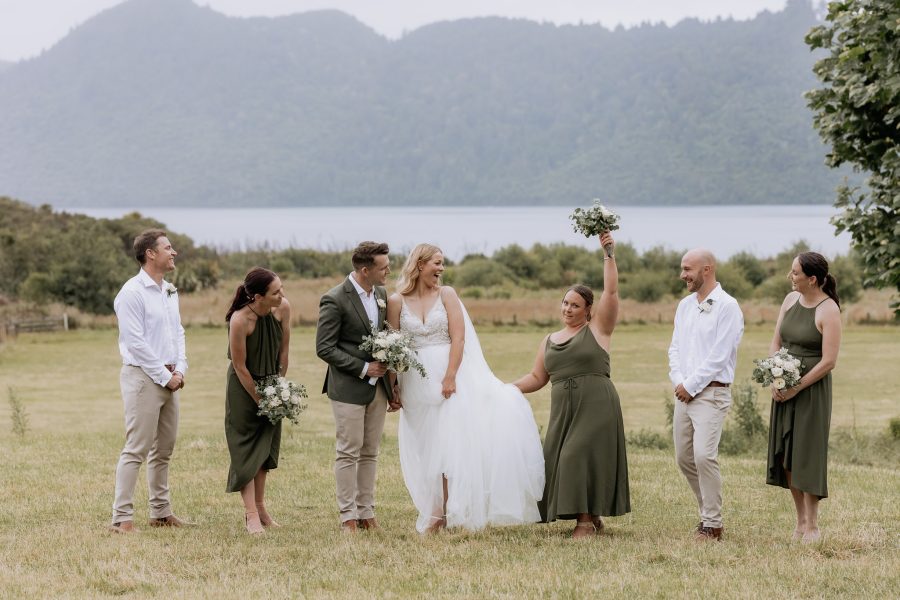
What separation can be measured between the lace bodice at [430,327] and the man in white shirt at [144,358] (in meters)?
1.99

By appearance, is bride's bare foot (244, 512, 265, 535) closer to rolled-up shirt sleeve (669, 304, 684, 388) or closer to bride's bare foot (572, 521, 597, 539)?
bride's bare foot (572, 521, 597, 539)

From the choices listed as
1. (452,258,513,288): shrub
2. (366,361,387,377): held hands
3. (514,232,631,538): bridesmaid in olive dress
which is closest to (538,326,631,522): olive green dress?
(514,232,631,538): bridesmaid in olive dress

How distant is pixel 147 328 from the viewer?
28.8ft

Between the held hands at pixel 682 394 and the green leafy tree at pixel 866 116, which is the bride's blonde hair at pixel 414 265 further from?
the green leafy tree at pixel 866 116

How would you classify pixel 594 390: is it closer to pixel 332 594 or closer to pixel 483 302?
pixel 332 594

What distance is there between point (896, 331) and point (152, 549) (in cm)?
3843

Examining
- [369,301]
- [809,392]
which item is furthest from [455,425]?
[809,392]

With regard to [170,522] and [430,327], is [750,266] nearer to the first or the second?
[430,327]

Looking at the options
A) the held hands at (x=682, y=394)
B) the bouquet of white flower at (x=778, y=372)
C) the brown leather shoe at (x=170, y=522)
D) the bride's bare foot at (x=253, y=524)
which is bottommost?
the brown leather shoe at (x=170, y=522)

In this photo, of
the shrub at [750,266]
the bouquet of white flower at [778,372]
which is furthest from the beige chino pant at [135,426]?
the shrub at [750,266]

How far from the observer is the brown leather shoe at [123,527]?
8.78 metres

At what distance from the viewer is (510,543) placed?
314 inches

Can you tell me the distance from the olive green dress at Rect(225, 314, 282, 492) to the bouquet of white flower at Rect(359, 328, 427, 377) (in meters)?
0.91

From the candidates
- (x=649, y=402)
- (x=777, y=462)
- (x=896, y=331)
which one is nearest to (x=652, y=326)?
(x=896, y=331)
